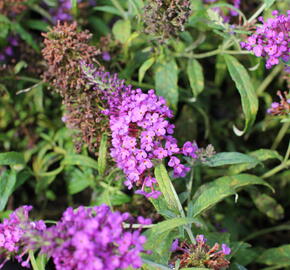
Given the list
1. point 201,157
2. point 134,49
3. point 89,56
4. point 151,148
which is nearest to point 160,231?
point 151,148

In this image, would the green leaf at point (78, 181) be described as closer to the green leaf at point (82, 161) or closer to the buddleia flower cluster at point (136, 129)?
the green leaf at point (82, 161)

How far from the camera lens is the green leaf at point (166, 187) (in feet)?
7.11

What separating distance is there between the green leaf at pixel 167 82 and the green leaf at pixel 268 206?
939 mm

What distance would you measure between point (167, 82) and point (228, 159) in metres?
0.71

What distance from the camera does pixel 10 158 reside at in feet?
8.39

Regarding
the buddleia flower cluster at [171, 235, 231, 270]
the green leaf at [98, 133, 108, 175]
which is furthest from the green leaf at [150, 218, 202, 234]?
the green leaf at [98, 133, 108, 175]

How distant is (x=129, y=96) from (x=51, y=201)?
5.25ft

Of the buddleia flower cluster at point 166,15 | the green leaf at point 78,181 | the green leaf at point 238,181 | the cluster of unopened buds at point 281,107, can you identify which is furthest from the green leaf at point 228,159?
the green leaf at point 78,181

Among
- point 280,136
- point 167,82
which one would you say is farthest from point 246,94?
point 280,136

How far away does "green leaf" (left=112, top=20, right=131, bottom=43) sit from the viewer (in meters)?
3.06

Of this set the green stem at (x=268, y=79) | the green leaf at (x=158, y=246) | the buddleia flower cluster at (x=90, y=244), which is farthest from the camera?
the green stem at (x=268, y=79)

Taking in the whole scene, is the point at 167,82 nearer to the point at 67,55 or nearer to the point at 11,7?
the point at 67,55

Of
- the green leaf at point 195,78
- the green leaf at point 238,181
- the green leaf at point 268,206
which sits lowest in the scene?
the green leaf at point 268,206

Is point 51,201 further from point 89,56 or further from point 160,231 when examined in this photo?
point 160,231
